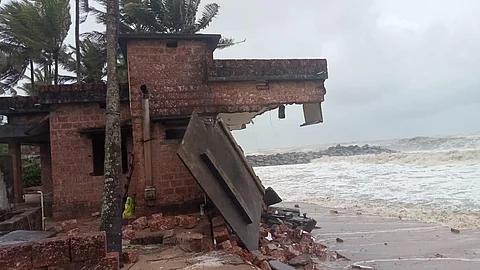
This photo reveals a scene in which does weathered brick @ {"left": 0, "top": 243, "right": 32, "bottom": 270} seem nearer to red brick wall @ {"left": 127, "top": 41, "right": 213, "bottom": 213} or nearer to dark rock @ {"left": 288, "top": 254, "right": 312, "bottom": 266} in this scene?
dark rock @ {"left": 288, "top": 254, "right": 312, "bottom": 266}

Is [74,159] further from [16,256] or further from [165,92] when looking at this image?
[16,256]

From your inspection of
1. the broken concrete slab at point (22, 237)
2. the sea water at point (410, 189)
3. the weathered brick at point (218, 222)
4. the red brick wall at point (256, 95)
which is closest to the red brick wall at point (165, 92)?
the red brick wall at point (256, 95)

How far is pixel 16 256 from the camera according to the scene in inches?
167

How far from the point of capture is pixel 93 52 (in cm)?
2281

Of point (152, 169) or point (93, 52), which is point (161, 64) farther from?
point (93, 52)

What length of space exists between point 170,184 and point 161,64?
9.58 ft

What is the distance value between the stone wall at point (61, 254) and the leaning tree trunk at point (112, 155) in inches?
67.9

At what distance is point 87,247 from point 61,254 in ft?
0.91

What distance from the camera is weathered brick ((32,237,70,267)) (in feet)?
14.2

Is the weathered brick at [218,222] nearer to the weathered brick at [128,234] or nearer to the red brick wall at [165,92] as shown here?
the weathered brick at [128,234]

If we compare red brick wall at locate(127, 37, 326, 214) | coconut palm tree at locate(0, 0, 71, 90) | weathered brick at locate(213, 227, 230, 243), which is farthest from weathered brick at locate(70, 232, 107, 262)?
coconut palm tree at locate(0, 0, 71, 90)

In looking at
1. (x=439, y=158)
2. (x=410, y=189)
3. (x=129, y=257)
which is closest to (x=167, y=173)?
(x=129, y=257)

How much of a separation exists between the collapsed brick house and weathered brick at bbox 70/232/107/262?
15.7ft

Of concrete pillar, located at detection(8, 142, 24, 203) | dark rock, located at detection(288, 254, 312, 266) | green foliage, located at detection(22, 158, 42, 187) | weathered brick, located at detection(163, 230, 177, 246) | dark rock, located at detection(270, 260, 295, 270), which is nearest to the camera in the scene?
dark rock, located at detection(270, 260, 295, 270)
